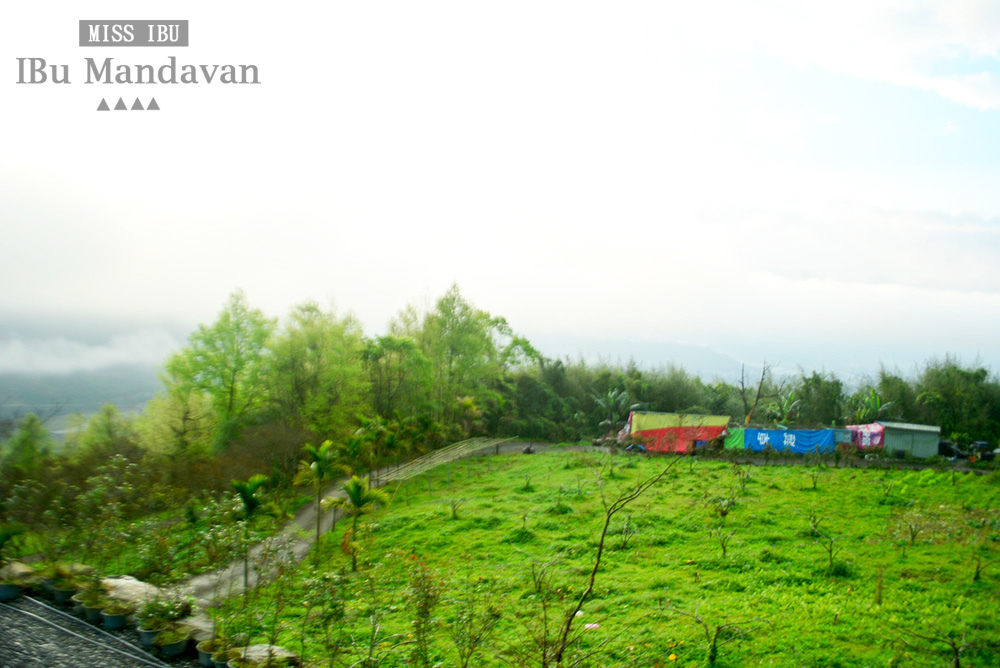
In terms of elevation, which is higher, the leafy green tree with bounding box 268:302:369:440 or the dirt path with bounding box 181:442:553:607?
the leafy green tree with bounding box 268:302:369:440

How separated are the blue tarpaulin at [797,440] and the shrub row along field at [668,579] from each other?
233 inches

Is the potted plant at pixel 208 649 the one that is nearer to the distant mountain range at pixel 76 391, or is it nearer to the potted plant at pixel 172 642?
the potted plant at pixel 172 642

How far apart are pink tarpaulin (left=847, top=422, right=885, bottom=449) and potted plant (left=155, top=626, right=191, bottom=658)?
941 inches

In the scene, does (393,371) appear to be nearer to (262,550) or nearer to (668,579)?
(262,550)

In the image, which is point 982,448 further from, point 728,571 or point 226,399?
point 226,399

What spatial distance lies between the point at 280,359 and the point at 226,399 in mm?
2137

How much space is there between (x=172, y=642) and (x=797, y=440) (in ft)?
73.6

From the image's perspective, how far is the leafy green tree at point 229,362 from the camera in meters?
19.5

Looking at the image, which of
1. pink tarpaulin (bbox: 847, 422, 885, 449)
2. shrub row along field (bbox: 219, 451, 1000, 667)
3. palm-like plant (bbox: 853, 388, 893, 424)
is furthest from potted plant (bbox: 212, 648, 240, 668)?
palm-like plant (bbox: 853, 388, 893, 424)

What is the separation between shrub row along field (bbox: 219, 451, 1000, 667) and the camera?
20.3 feet

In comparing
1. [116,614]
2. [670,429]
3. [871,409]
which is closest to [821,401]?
[871,409]

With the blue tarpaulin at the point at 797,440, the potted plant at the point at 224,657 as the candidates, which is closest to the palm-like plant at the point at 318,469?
the potted plant at the point at 224,657

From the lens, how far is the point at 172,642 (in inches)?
267

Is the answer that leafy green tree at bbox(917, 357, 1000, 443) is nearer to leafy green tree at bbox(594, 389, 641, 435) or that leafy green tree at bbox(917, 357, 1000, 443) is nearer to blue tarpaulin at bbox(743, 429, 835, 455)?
blue tarpaulin at bbox(743, 429, 835, 455)
